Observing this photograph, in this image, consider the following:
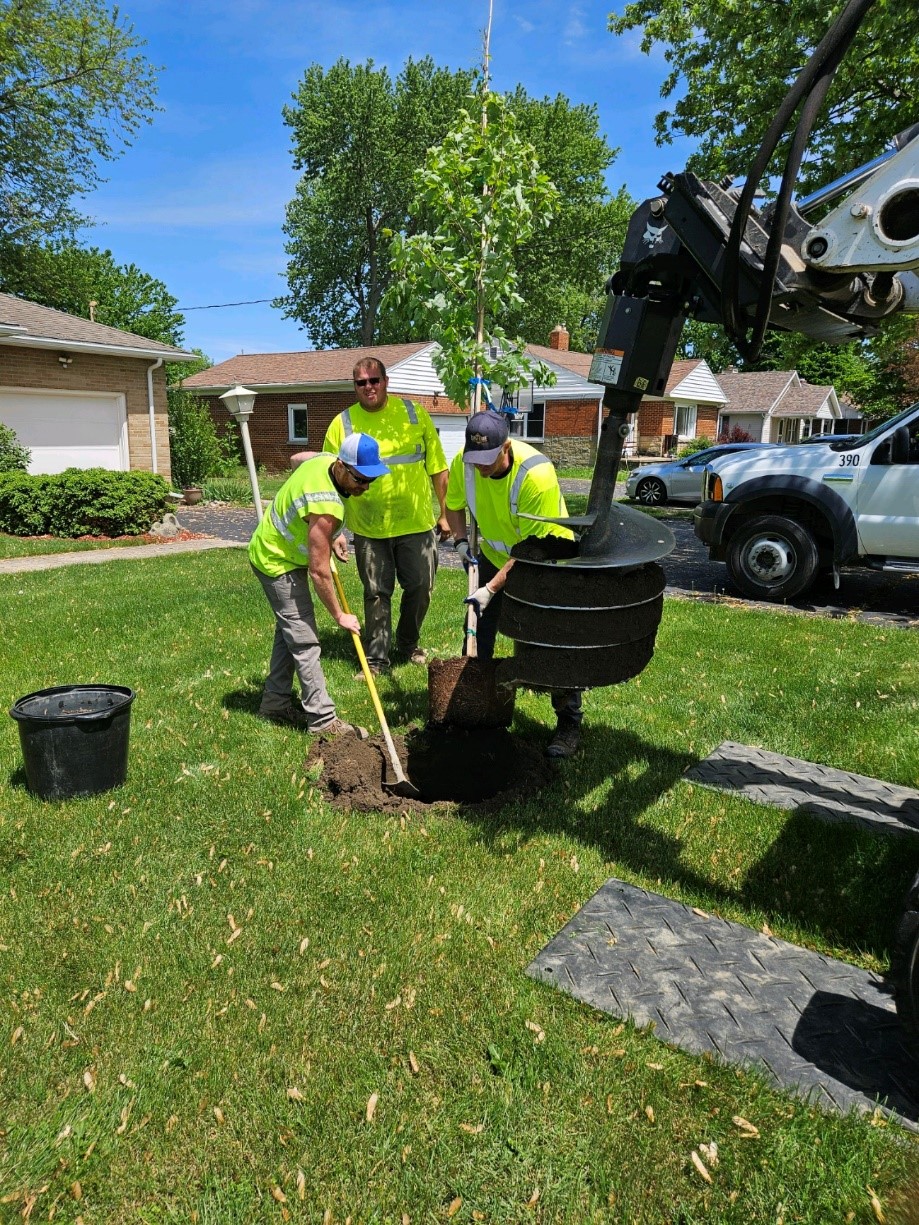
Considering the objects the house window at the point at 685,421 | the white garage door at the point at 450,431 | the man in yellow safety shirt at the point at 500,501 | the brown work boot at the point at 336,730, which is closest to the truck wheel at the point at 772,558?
the man in yellow safety shirt at the point at 500,501

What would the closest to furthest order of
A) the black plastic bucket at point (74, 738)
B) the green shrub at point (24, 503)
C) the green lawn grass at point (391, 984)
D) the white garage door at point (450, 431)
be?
the green lawn grass at point (391, 984) < the black plastic bucket at point (74, 738) < the green shrub at point (24, 503) < the white garage door at point (450, 431)

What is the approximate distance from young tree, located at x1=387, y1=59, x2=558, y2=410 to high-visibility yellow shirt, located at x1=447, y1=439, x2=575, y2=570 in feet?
3.93

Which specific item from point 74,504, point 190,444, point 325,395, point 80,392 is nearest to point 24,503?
point 74,504

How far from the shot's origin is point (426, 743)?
16.3 feet

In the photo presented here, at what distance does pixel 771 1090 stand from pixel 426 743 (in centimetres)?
279

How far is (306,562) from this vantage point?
491 centimetres

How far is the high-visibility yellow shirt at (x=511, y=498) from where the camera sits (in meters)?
4.51

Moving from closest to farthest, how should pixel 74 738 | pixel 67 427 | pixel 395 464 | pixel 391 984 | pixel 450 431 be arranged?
pixel 391 984 → pixel 74 738 → pixel 395 464 → pixel 67 427 → pixel 450 431

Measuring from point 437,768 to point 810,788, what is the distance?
6.84 ft

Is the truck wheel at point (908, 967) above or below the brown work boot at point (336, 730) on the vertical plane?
above

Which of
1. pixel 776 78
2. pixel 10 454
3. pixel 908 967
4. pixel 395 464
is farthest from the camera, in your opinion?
pixel 10 454

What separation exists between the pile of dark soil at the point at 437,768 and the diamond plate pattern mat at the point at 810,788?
3.21 feet

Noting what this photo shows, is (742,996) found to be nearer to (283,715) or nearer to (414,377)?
(283,715)

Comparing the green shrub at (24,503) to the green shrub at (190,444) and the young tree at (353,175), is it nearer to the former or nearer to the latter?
the green shrub at (190,444)
